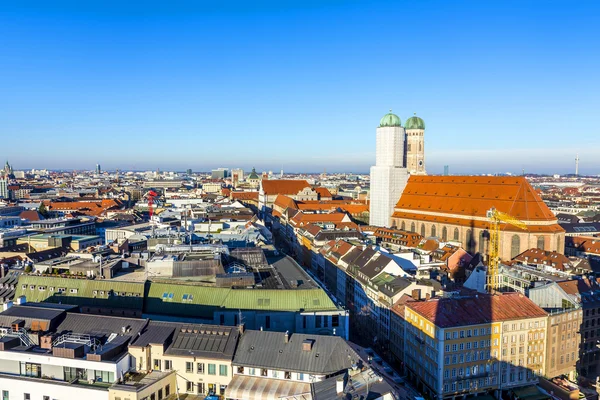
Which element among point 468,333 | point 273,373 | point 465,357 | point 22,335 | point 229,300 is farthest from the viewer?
point 465,357

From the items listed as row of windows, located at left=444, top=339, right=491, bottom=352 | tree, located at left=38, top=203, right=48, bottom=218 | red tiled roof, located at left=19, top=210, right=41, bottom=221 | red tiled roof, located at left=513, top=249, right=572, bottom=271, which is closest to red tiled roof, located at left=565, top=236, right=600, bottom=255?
red tiled roof, located at left=513, top=249, right=572, bottom=271

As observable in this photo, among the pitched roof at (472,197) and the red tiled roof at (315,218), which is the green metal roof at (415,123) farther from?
the red tiled roof at (315,218)

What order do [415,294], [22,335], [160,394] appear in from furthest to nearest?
[415,294] → [22,335] → [160,394]

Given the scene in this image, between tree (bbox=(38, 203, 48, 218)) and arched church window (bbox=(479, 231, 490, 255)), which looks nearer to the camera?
arched church window (bbox=(479, 231, 490, 255))

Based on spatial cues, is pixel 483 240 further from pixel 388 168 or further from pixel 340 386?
pixel 340 386

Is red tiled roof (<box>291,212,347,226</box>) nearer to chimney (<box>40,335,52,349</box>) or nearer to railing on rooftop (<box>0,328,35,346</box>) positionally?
railing on rooftop (<box>0,328,35,346</box>)

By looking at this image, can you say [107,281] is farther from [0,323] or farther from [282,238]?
[282,238]

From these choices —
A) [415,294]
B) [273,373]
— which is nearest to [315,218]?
[415,294]
